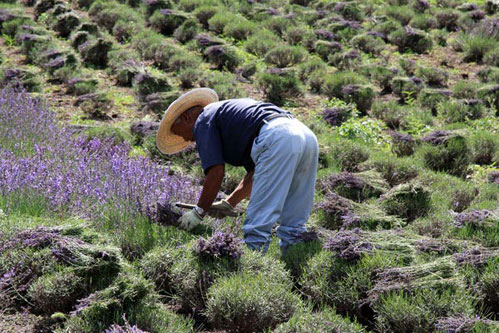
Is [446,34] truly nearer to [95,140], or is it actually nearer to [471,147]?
[471,147]

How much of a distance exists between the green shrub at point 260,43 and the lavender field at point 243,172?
0.04 m

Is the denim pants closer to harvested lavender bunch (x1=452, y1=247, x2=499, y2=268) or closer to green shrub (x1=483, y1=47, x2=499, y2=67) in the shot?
harvested lavender bunch (x1=452, y1=247, x2=499, y2=268)

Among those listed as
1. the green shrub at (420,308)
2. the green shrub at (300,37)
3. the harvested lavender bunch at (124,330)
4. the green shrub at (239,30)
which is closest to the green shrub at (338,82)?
the green shrub at (300,37)

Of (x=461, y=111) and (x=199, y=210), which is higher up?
(x=199, y=210)

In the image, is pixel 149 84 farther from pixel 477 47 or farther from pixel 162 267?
pixel 477 47

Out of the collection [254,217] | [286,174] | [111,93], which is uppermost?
[286,174]

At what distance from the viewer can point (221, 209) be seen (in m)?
5.20

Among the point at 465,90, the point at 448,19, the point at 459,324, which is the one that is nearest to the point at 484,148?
the point at 465,90

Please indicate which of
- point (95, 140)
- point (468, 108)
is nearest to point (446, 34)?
point (468, 108)

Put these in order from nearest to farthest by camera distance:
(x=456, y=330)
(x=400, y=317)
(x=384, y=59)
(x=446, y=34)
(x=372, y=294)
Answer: (x=456, y=330), (x=400, y=317), (x=372, y=294), (x=384, y=59), (x=446, y=34)

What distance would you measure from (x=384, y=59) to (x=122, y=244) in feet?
25.6

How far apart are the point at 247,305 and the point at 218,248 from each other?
0.57m

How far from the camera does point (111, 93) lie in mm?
9695

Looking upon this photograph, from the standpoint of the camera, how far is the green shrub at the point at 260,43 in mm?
11445
